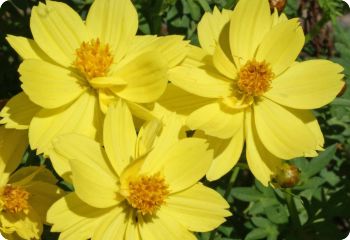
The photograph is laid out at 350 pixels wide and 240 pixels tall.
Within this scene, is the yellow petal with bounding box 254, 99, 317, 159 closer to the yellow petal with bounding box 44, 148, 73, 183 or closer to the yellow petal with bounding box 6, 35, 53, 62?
the yellow petal with bounding box 44, 148, 73, 183

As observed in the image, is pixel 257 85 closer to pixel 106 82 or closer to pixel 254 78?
pixel 254 78

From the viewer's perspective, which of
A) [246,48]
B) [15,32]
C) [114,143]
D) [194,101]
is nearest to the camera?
[114,143]

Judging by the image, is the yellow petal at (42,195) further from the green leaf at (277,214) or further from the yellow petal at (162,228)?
the green leaf at (277,214)

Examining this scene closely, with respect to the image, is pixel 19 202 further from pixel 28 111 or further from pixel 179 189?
pixel 179 189

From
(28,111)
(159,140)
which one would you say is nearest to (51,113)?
(28,111)

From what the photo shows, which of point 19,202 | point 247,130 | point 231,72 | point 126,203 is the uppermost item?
point 231,72

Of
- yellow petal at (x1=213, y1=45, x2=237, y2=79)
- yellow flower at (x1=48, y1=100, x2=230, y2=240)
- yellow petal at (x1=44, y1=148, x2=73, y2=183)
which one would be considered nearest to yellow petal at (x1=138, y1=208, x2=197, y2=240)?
yellow flower at (x1=48, y1=100, x2=230, y2=240)
